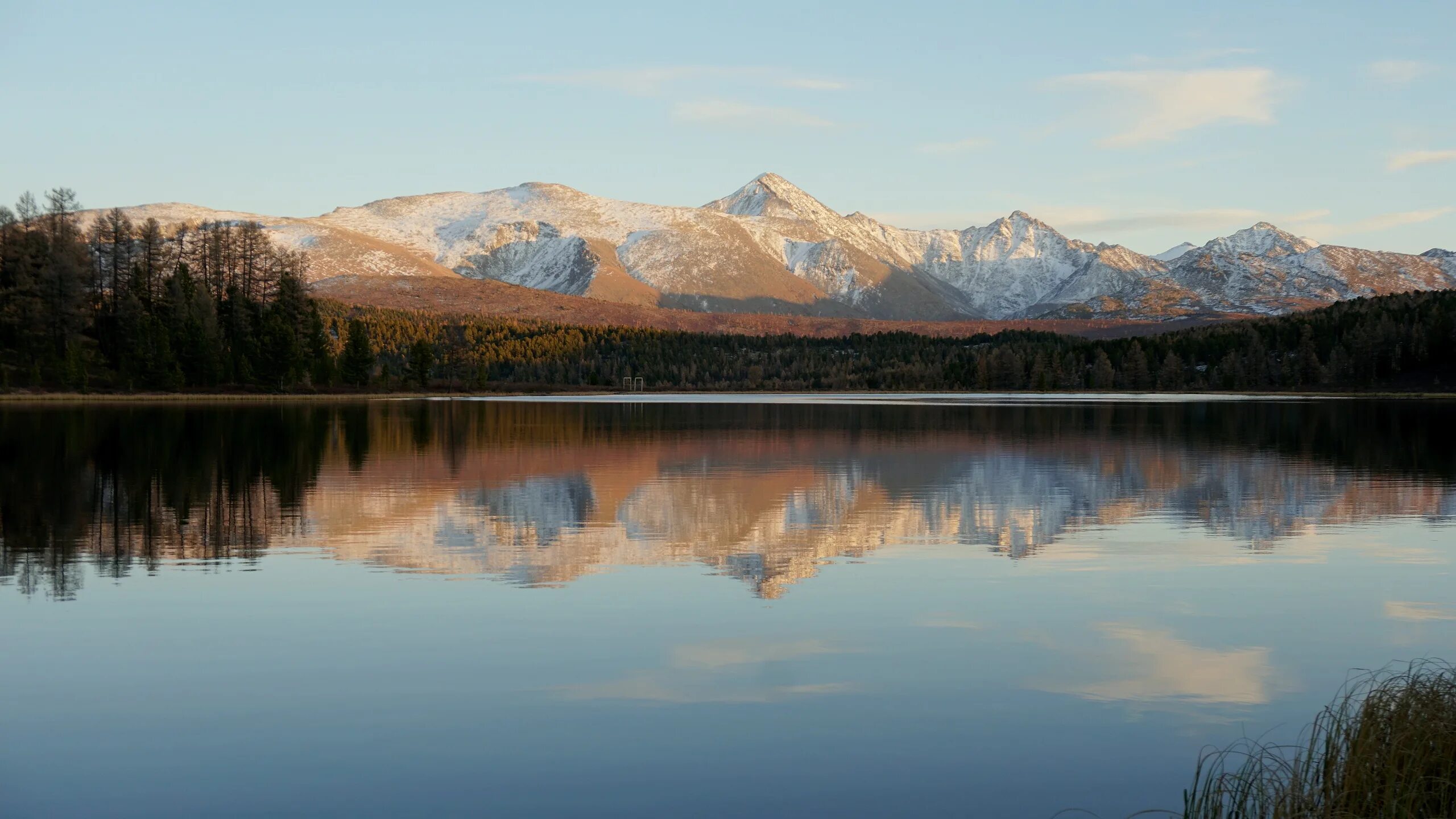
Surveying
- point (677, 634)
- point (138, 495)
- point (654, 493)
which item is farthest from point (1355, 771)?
point (138, 495)

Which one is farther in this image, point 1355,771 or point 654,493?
point 654,493

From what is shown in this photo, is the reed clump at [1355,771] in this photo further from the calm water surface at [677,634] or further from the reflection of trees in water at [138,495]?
the reflection of trees in water at [138,495]

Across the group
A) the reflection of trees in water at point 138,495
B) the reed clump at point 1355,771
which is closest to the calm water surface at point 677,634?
the reflection of trees in water at point 138,495

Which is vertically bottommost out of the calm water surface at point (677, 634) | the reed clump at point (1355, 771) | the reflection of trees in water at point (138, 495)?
the reflection of trees in water at point (138, 495)

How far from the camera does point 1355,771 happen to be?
13109mm

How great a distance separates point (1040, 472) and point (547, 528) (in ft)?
91.0

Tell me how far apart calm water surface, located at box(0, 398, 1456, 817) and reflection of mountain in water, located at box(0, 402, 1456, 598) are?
303 millimetres

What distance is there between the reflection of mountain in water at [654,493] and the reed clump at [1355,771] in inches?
501

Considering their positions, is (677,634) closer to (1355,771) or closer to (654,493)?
(1355,771)

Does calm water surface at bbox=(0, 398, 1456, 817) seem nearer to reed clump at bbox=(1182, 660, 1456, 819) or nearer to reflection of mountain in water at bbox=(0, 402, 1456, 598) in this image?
reflection of mountain in water at bbox=(0, 402, 1456, 598)

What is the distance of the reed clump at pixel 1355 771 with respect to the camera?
1276 cm

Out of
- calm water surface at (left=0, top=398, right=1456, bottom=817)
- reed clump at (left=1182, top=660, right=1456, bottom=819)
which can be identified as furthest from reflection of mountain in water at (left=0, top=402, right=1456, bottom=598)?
reed clump at (left=1182, top=660, right=1456, bottom=819)

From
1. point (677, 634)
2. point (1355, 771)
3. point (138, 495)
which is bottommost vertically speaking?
point (138, 495)

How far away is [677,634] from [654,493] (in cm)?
2472
